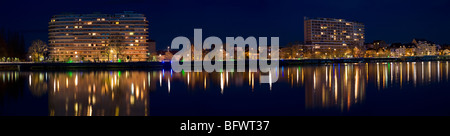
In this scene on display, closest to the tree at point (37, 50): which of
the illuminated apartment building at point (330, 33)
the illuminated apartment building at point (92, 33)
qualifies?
the illuminated apartment building at point (92, 33)

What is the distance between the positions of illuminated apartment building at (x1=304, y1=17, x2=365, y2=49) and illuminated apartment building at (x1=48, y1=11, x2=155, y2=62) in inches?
3066

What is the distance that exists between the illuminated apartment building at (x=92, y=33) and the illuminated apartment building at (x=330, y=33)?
77876mm

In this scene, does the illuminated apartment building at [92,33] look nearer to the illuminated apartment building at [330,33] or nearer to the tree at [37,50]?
the tree at [37,50]

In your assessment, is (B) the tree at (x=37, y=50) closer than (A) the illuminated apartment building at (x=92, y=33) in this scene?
Yes

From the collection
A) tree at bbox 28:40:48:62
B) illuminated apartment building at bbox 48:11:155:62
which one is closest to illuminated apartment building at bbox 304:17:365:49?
illuminated apartment building at bbox 48:11:155:62

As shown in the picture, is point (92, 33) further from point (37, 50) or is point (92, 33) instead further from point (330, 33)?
point (330, 33)

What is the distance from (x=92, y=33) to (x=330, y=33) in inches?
4106

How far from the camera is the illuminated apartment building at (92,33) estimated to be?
115438 millimetres

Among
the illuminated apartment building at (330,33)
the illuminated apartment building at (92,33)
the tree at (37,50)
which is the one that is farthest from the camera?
the illuminated apartment building at (330,33)

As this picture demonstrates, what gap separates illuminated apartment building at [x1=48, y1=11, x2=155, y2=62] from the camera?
4545 inches
